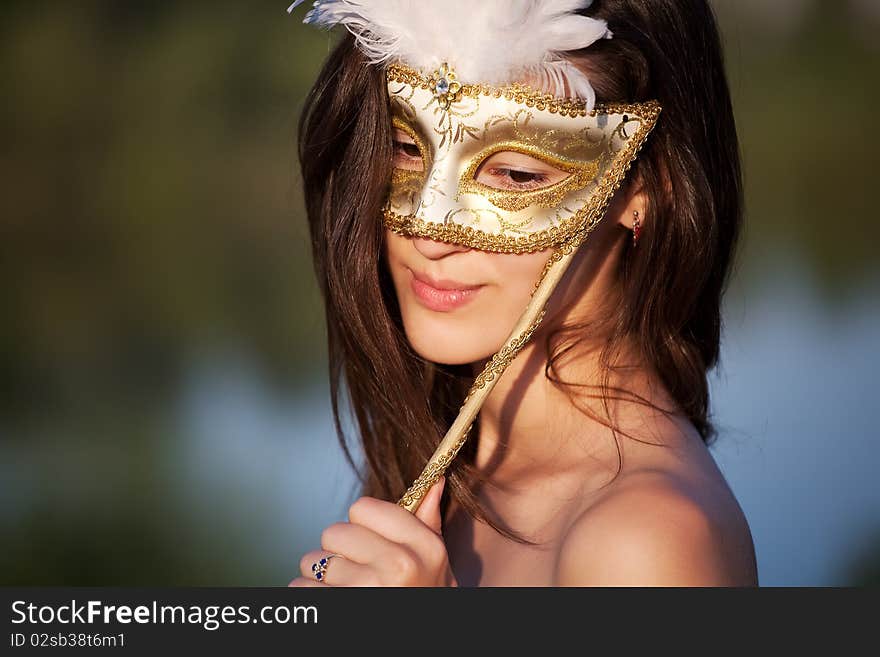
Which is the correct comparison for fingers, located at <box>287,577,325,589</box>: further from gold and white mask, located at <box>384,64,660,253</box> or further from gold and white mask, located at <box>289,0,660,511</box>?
gold and white mask, located at <box>384,64,660,253</box>

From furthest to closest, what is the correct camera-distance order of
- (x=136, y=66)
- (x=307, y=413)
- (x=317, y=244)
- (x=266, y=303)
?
(x=136, y=66) → (x=266, y=303) → (x=307, y=413) → (x=317, y=244)

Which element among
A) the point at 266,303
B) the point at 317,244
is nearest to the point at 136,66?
the point at 266,303

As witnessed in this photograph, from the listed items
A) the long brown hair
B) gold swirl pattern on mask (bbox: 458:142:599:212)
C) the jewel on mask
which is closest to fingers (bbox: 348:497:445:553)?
the long brown hair

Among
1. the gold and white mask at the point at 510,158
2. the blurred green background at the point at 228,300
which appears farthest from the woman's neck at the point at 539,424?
the blurred green background at the point at 228,300

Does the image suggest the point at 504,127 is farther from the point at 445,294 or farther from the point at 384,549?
the point at 384,549

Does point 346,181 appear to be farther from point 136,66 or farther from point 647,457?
point 136,66

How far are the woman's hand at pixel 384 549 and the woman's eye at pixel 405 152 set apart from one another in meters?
0.53

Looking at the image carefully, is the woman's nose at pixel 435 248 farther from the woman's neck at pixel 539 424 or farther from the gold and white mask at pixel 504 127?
the woman's neck at pixel 539 424

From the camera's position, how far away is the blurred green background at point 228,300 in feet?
15.6

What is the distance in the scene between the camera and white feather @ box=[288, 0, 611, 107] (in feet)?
5.32

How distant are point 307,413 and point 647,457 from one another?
446 centimetres

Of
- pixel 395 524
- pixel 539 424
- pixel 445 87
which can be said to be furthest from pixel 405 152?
pixel 395 524

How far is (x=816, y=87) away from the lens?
788cm

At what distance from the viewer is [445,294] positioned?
5.65 ft
